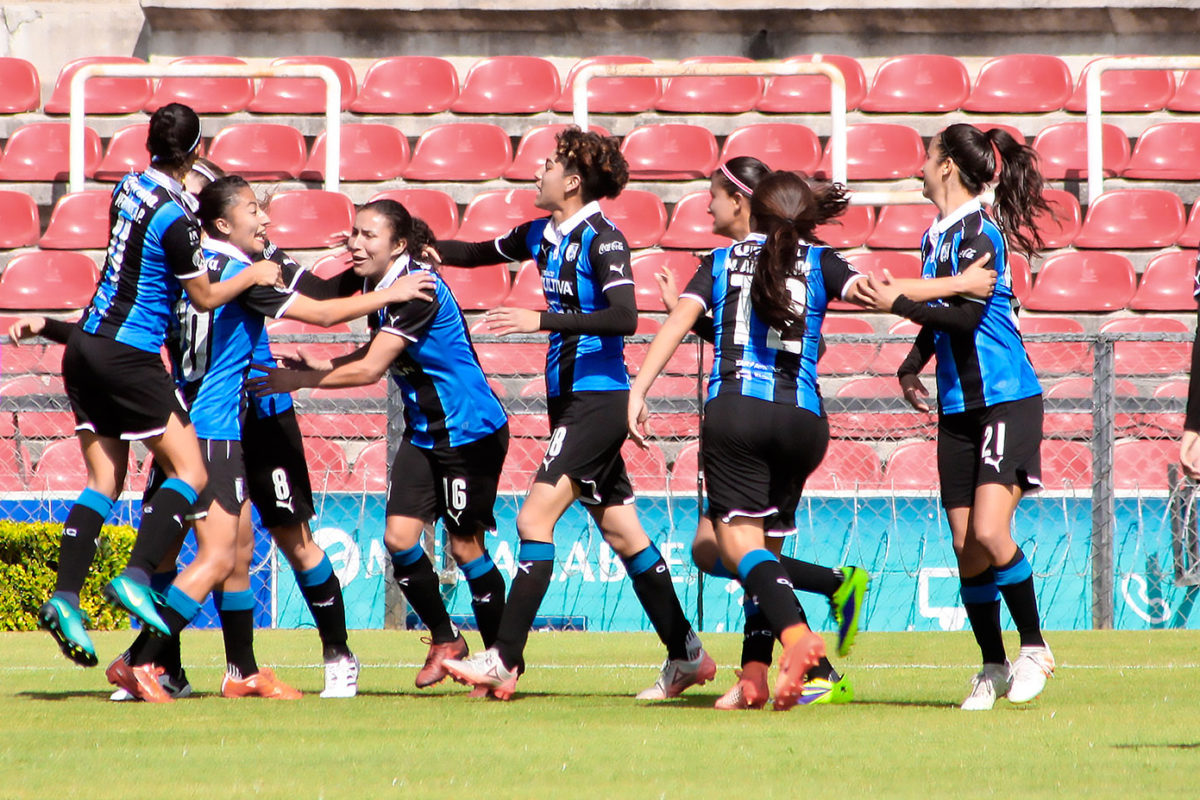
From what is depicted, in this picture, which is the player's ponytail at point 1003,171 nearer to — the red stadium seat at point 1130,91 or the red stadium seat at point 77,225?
the red stadium seat at point 1130,91

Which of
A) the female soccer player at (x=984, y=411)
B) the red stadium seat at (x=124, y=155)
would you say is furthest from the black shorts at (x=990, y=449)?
the red stadium seat at (x=124, y=155)

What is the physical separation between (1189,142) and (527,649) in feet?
30.0

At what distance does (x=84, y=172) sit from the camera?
13836mm

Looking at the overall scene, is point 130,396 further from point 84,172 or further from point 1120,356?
point 84,172

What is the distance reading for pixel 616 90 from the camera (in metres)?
14.6

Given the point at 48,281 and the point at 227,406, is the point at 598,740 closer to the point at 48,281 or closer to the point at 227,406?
the point at 227,406

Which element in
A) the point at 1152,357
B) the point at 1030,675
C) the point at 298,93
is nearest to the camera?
the point at 1030,675

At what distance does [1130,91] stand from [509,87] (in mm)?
6227

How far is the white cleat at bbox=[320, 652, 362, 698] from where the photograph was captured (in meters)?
5.89

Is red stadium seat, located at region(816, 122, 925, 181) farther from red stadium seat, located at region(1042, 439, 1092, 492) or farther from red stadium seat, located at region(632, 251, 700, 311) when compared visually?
red stadium seat, located at region(1042, 439, 1092, 492)

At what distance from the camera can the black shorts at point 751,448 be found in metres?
5.24

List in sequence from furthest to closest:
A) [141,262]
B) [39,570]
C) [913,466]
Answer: [913,466] < [39,570] < [141,262]

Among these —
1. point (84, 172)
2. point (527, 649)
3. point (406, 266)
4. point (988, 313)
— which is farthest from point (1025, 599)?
point (84, 172)

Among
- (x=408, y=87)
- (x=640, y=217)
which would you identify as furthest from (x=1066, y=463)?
(x=408, y=87)
